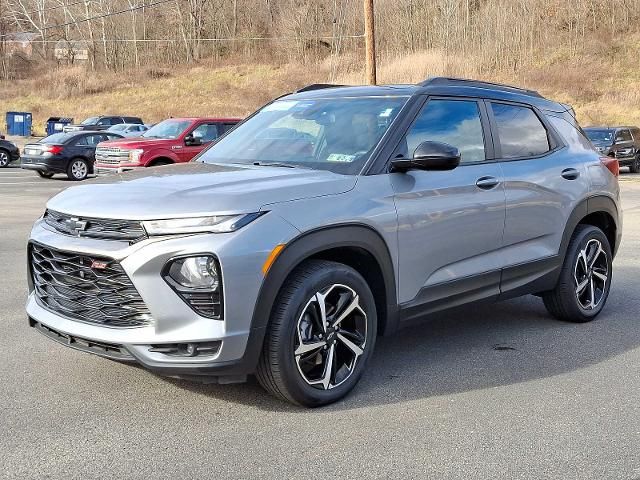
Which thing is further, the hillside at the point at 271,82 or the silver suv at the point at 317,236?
the hillside at the point at 271,82

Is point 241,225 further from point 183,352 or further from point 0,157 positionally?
point 0,157

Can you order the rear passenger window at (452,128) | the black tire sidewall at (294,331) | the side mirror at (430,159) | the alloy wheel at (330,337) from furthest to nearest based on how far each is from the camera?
the rear passenger window at (452,128) < the side mirror at (430,159) < the alloy wheel at (330,337) < the black tire sidewall at (294,331)

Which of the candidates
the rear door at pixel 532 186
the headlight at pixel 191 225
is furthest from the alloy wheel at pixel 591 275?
the headlight at pixel 191 225

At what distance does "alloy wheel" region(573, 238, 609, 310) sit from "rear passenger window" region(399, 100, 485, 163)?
1.51 m

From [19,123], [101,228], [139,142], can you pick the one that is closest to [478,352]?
[101,228]

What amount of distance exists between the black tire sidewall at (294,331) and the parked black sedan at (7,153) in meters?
25.0

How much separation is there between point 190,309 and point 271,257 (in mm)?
475

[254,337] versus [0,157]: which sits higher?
[254,337]

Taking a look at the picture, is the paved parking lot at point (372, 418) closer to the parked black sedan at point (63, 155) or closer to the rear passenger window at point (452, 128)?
the rear passenger window at point (452, 128)

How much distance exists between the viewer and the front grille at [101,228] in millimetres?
3742

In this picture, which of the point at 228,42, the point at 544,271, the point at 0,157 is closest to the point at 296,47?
the point at 228,42

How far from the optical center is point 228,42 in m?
81.2

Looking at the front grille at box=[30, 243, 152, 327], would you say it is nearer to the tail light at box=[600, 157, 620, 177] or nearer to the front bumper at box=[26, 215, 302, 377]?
the front bumper at box=[26, 215, 302, 377]

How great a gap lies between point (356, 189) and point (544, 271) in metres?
2.08
